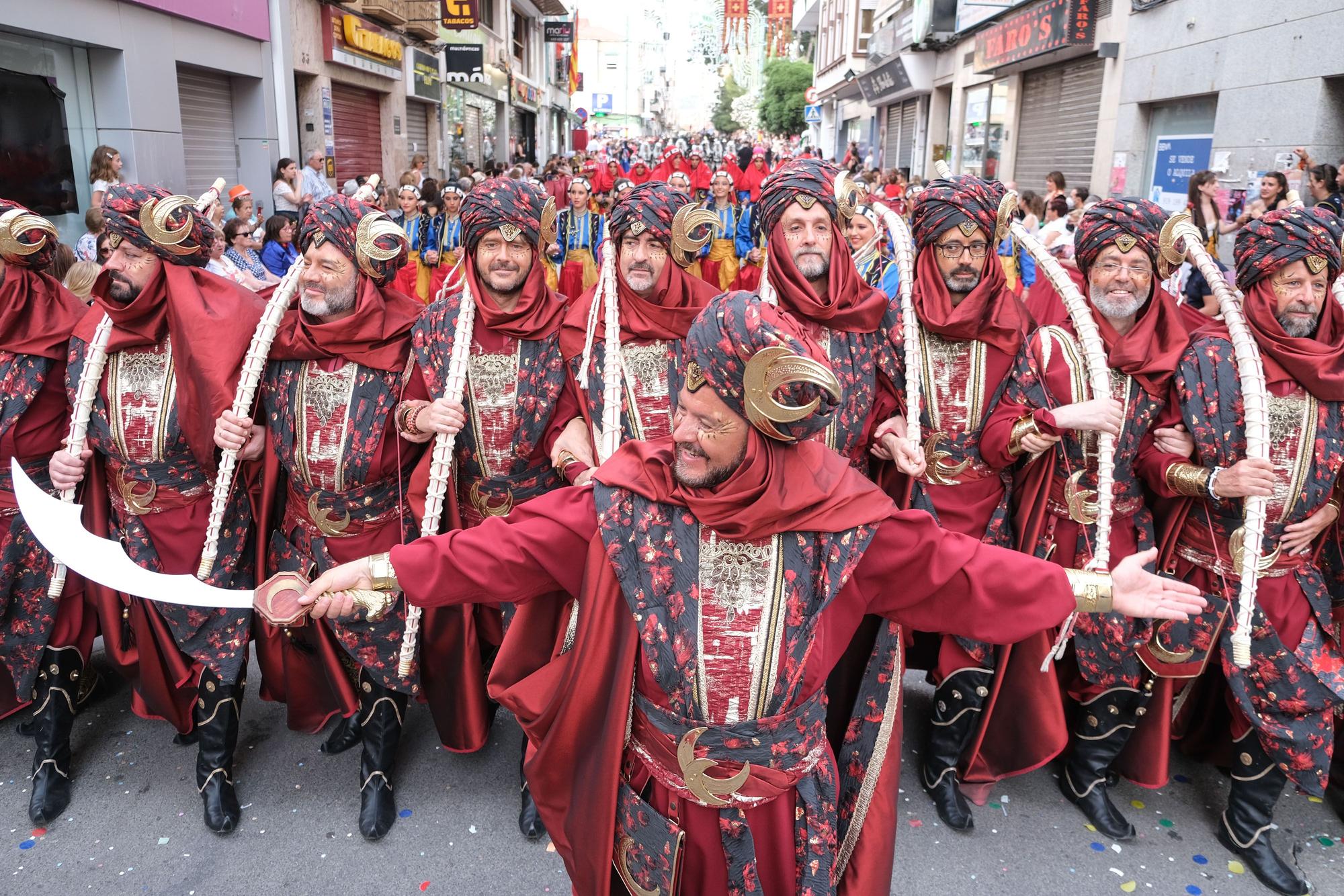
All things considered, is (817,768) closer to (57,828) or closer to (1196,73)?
(57,828)

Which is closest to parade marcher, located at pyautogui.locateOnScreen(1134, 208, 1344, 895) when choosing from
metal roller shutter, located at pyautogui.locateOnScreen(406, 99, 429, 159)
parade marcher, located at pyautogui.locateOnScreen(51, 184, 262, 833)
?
parade marcher, located at pyautogui.locateOnScreen(51, 184, 262, 833)

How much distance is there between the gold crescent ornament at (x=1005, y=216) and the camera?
3.35m

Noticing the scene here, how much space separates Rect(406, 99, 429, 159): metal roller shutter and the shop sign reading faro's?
6.40 feet

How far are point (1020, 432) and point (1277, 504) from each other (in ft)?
2.69

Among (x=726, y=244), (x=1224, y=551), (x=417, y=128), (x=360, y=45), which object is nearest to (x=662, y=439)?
(x=1224, y=551)

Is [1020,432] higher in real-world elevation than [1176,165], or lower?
lower

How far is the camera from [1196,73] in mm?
10930

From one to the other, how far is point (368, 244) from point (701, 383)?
1.84 metres

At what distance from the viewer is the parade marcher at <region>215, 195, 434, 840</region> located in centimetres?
329

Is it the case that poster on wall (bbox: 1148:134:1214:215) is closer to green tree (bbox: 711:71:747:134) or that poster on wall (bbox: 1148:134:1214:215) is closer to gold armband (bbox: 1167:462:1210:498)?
gold armband (bbox: 1167:462:1210:498)

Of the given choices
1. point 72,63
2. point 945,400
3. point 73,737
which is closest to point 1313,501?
point 945,400

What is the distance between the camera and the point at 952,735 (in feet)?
11.6

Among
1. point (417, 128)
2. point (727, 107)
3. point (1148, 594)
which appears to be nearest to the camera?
point (1148, 594)

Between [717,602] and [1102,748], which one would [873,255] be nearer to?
[1102,748]
